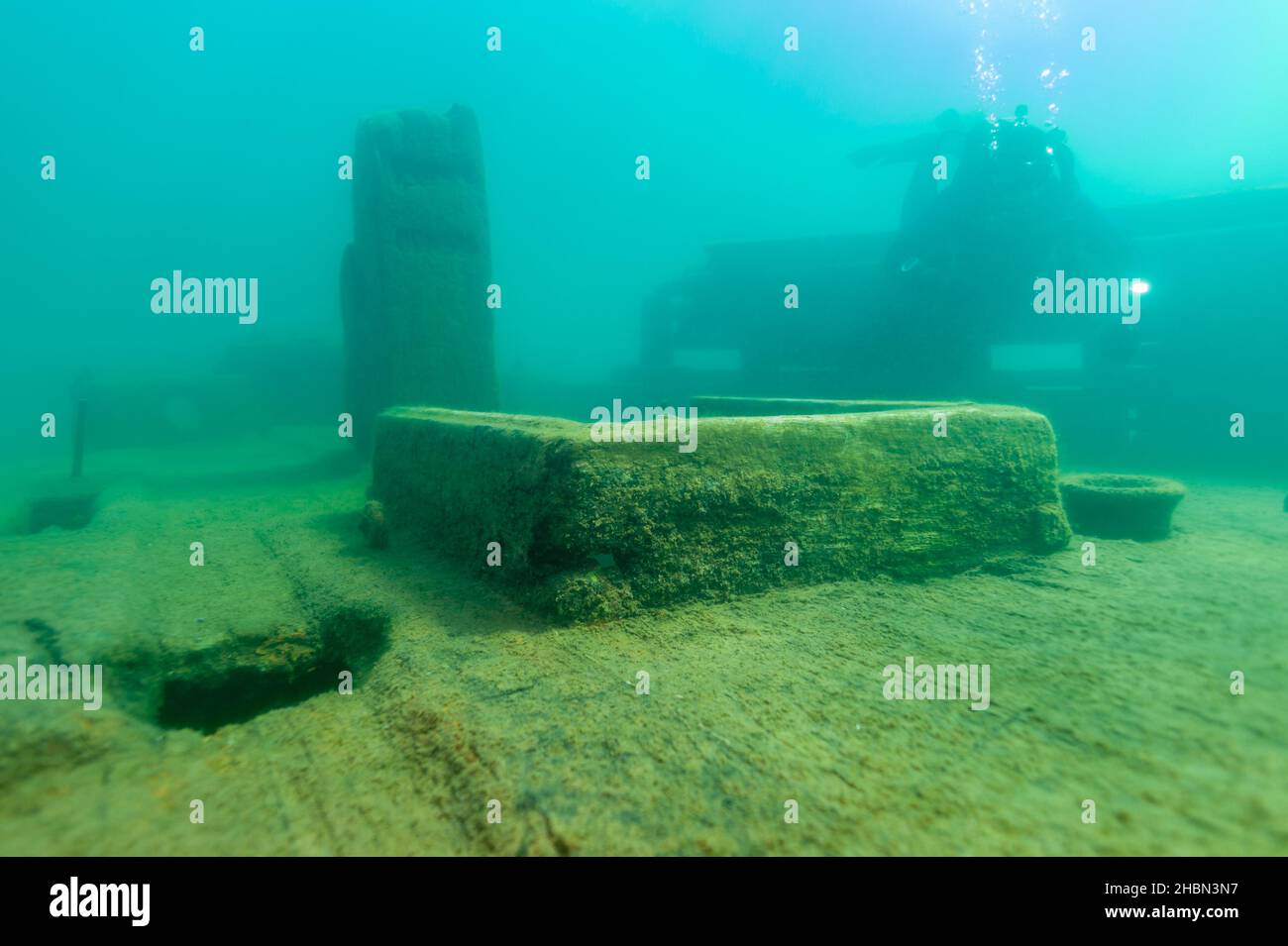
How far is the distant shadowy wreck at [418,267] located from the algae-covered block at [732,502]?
4144 millimetres

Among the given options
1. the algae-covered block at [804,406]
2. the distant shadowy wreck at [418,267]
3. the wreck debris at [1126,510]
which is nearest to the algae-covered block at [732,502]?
the algae-covered block at [804,406]

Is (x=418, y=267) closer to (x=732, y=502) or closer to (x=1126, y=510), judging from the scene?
(x=732, y=502)

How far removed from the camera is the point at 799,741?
89.5 inches

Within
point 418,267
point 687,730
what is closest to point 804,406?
point 687,730

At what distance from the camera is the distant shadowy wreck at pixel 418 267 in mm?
8625

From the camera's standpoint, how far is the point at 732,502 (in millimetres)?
3660

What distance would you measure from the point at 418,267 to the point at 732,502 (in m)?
6.87

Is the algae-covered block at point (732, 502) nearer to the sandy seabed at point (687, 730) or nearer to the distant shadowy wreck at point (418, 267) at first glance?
the sandy seabed at point (687, 730)

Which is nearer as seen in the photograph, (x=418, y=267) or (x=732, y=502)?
(x=732, y=502)

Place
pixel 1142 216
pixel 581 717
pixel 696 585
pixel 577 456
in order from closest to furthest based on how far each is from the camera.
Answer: pixel 581 717 < pixel 577 456 < pixel 696 585 < pixel 1142 216

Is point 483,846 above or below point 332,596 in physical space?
below
